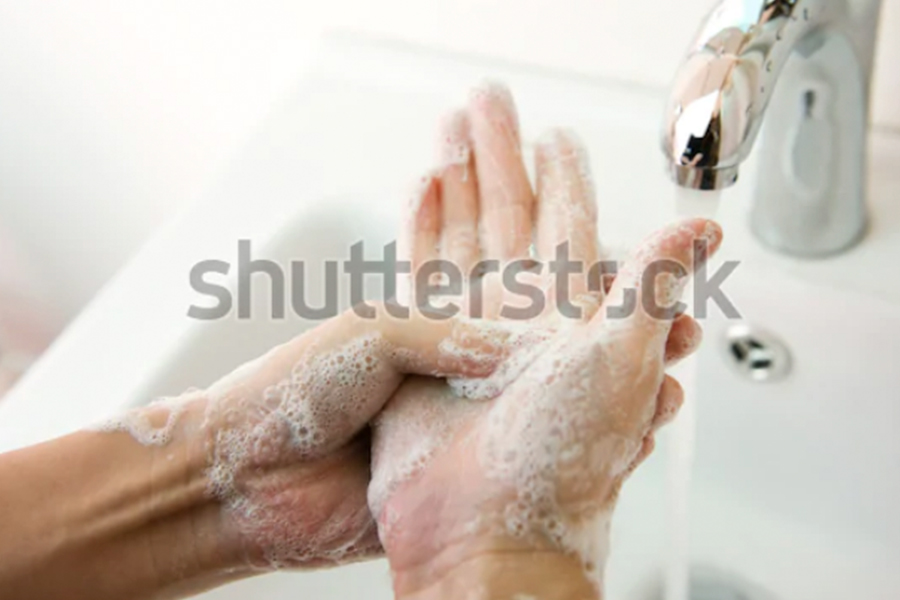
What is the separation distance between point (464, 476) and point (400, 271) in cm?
16

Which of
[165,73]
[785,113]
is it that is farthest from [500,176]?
[165,73]

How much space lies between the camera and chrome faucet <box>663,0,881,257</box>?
40cm

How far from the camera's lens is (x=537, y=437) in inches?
15.4

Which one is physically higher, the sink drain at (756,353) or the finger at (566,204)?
the finger at (566,204)

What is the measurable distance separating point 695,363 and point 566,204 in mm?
133

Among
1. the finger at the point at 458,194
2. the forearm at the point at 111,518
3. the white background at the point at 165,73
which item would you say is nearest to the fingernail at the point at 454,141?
the finger at the point at 458,194

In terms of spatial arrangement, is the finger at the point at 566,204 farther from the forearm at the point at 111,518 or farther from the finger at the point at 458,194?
the forearm at the point at 111,518

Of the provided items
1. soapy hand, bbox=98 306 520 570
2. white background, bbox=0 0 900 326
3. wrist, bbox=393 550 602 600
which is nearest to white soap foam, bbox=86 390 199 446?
soapy hand, bbox=98 306 520 570

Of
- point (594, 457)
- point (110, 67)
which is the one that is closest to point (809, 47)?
point (594, 457)

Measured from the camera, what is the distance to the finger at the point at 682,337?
1.39ft

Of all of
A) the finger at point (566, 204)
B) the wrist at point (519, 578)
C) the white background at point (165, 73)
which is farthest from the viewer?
the white background at point (165, 73)

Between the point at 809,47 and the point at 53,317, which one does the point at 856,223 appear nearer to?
the point at 809,47

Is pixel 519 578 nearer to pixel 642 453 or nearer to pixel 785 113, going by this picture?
pixel 642 453

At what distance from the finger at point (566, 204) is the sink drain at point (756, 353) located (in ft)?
0.38
